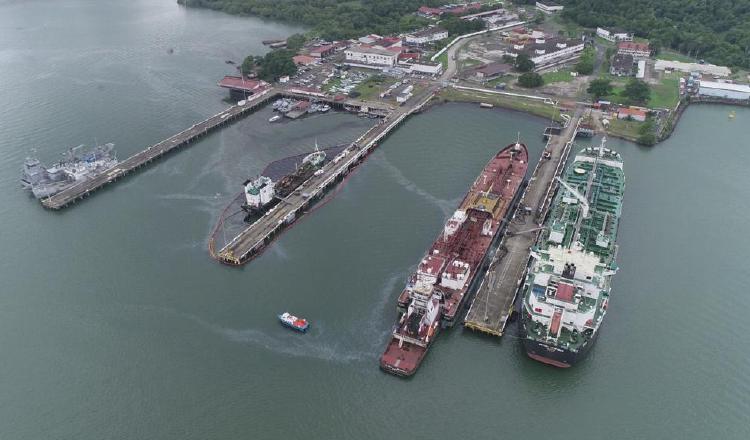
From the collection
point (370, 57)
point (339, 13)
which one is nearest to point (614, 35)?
point (370, 57)

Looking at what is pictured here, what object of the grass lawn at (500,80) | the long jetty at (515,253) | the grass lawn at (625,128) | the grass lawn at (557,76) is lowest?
the long jetty at (515,253)

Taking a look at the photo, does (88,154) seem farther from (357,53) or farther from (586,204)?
(586,204)

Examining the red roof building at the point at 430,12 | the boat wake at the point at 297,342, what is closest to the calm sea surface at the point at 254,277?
the boat wake at the point at 297,342

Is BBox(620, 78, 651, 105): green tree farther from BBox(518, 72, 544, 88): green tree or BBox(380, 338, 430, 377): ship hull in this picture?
BBox(380, 338, 430, 377): ship hull

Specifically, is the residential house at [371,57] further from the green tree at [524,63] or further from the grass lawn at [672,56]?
the grass lawn at [672,56]

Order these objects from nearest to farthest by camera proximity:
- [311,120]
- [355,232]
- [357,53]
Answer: [355,232] → [311,120] → [357,53]

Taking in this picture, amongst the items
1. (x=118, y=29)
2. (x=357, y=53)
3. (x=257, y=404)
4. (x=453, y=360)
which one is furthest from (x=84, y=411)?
(x=118, y=29)
